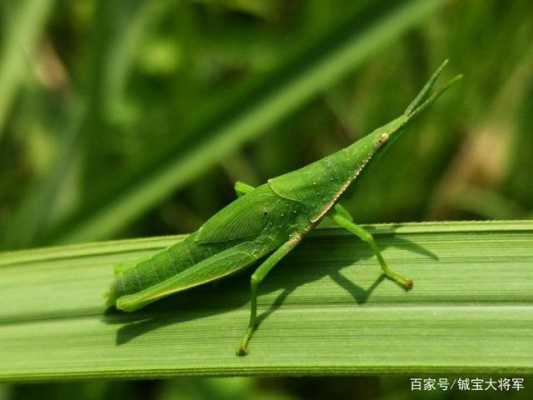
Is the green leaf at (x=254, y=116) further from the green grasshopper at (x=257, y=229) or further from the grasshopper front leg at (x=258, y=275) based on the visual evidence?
the grasshopper front leg at (x=258, y=275)

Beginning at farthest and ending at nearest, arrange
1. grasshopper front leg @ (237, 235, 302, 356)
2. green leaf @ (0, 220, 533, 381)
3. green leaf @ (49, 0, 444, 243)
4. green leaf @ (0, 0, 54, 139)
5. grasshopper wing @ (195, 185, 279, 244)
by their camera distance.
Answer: green leaf @ (0, 0, 54, 139)
green leaf @ (49, 0, 444, 243)
grasshopper wing @ (195, 185, 279, 244)
grasshopper front leg @ (237, 235, 302, 356)
green leaf @ (0, 220, 533, 381)

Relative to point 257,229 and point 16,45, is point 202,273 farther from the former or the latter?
point 16,45

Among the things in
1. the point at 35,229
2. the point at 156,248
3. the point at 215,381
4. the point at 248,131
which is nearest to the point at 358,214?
the point at 248,131

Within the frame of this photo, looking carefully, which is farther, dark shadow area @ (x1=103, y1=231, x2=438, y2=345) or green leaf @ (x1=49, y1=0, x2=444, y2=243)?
green leaf @ (x1=49, y1=0, x2=444, y2=243)

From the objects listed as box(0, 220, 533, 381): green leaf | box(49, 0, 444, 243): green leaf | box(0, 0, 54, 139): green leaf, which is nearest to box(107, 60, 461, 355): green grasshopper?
box(0, 220, 533, 381): green leaf

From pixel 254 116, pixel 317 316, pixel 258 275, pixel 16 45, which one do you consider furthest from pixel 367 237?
pixel 16 45

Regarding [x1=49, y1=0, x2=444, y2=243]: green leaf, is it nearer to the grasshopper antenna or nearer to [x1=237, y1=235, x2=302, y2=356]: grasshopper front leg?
the grasshopper antenna

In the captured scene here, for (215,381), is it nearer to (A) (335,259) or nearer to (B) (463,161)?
(A) (335,259)

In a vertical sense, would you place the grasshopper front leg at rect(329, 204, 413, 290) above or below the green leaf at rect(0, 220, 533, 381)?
above
